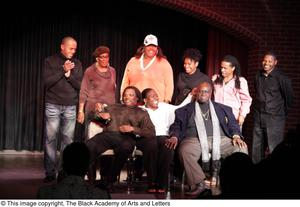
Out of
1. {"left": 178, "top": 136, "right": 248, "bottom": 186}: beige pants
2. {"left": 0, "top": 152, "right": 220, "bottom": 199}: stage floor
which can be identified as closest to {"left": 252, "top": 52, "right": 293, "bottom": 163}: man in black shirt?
{"left": 178, "top": 136, "right": 248, "bottom": 186}: beige pants

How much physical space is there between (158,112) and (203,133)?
1.86 ft

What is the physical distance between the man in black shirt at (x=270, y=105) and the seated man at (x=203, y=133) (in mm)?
707

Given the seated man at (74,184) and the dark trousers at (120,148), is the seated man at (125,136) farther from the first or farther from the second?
the seated man at (74,184)

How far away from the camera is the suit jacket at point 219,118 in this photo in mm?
6512

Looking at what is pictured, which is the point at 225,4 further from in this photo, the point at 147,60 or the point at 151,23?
the point at 147,60

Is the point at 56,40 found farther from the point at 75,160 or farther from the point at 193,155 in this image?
the point at 75,160

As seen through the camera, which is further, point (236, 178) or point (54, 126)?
point (54, 126)

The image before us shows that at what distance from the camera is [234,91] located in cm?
695

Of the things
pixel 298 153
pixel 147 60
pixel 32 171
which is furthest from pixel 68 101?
pixel 298 153

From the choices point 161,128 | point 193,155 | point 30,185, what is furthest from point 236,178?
point 30,185

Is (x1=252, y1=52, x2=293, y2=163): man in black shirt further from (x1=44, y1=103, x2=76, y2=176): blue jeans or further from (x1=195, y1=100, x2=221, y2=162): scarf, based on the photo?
(x1=44, y1=103, x2=76, y2=176): blue jeans

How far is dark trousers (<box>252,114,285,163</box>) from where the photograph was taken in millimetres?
7105

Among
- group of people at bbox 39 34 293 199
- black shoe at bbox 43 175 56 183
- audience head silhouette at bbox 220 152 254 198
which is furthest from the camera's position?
black shoe at bbox 43 175 56 183

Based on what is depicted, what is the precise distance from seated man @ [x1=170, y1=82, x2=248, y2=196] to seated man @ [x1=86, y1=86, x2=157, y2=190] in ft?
0.91
